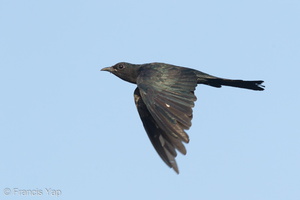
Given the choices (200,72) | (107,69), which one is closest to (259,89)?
(200,72)

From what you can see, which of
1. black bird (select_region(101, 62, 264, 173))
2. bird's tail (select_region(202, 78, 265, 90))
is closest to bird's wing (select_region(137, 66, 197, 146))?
black bird (select_region(101, 62, 264, 173))

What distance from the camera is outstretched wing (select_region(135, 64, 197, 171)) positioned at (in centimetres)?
1355

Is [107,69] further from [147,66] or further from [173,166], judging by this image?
[173,166]

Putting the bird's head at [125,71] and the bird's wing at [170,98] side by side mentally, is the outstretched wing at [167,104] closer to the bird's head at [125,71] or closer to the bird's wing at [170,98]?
the bird's wing at [170,98]

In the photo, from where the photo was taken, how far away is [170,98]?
14469mm

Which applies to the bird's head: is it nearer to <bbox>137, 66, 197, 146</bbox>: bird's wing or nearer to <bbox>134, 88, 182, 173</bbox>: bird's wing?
<bbox>137, 66, 197, 146</bbox>: bird's wing

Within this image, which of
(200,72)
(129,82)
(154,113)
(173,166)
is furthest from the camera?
(129,82)

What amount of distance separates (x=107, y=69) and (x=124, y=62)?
1.67 feet

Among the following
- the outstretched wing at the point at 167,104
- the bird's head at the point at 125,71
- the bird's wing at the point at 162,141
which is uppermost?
the bird's head at the point at 125,71

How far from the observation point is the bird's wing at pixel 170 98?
44.8 feet

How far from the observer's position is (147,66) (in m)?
17.0

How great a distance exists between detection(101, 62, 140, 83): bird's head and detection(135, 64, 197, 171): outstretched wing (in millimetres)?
1361

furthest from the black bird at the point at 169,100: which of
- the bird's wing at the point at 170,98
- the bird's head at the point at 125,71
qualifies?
the bird's head at the point at 125,71

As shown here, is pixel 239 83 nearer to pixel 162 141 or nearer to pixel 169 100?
pixel 169 100
